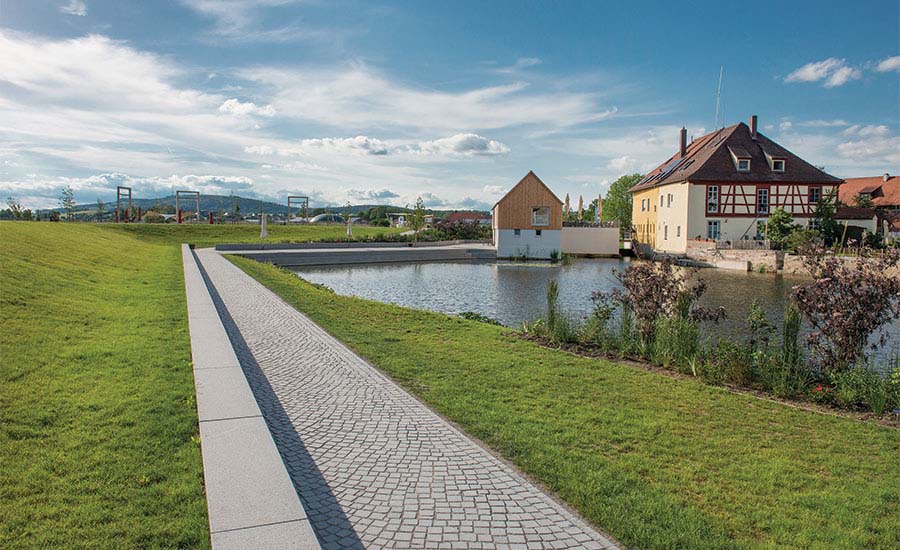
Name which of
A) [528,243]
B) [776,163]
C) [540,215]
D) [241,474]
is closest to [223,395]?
[241,474]

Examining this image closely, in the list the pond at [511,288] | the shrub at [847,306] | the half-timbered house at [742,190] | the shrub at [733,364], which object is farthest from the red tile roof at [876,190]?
the shrub at [733,364]

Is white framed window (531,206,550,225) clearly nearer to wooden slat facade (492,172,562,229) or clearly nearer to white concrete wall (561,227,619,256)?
wooden slat facade (492,172,562,229)

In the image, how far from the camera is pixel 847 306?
735 centimetres

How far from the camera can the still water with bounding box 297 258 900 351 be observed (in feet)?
49.8

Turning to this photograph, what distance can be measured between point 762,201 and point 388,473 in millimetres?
39612

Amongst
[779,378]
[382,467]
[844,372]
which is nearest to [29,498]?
[382,467]

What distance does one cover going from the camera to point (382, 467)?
4.53m

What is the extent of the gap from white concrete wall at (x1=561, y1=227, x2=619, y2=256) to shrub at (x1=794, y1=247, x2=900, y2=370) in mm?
36046

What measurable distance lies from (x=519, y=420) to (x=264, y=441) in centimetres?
246

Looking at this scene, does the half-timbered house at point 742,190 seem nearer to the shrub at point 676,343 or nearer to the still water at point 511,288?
the still water at point 511,288

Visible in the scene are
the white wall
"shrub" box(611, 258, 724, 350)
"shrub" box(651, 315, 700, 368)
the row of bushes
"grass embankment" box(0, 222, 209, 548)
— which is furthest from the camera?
the white wall

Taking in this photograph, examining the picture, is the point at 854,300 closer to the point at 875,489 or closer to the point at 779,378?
the point at 779,378

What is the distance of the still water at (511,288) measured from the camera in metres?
15.2

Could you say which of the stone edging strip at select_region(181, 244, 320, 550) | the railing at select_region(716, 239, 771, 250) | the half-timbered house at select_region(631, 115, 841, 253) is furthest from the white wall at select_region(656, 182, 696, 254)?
the stone edging strip at select_region(181, 244, 320, 550)
